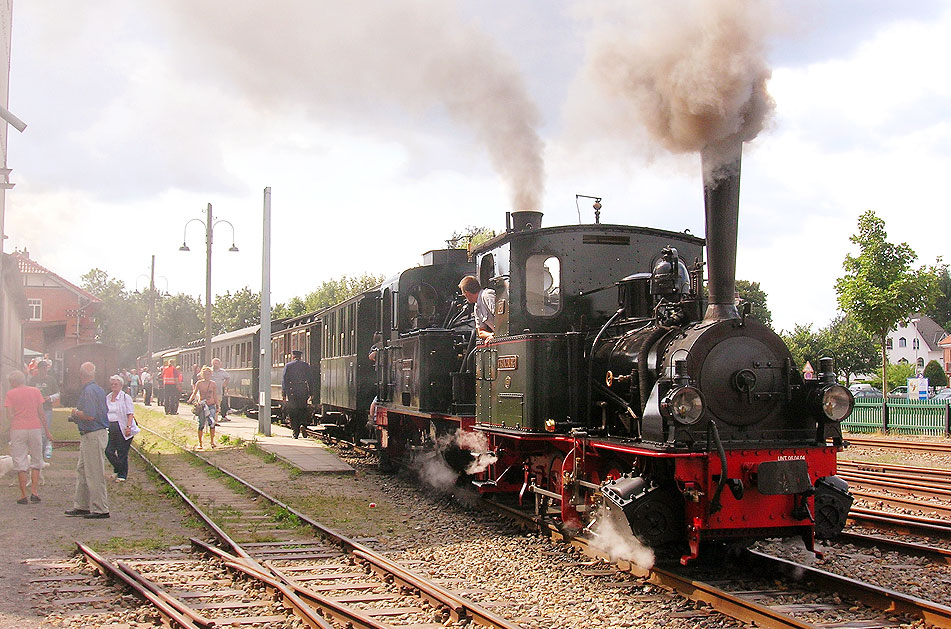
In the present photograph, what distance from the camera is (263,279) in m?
21.8

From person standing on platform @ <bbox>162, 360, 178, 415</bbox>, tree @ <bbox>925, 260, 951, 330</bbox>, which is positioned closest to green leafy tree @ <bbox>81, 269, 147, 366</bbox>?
person standing on platform @ <bbox>162, 360, 178, 415</bbox>

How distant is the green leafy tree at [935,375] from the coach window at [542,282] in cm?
6552

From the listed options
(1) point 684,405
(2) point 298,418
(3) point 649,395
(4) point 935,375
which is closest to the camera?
(1) point 684,405

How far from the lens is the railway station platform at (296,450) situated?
13992 mm

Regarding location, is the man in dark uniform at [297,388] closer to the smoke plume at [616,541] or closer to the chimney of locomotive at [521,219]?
the chimney of locomotive at [521,219]

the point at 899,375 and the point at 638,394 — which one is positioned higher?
the point at 638,394

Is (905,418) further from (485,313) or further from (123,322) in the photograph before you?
(123,322)

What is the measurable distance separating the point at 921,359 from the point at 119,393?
81.0m

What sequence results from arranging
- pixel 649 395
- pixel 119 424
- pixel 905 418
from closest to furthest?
1. pixel 649 395
2. pixel 119 424
3. pixel 905 418

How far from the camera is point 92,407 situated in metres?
10.1

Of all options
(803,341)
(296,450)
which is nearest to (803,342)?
(803,341)

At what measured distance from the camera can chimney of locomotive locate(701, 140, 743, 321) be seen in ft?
21.1

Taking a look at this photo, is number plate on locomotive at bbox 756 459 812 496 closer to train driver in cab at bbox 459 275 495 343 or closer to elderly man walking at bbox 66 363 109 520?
train driver in cab at bbox 459 275 495 343

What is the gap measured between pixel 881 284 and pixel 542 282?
17.9 metres
